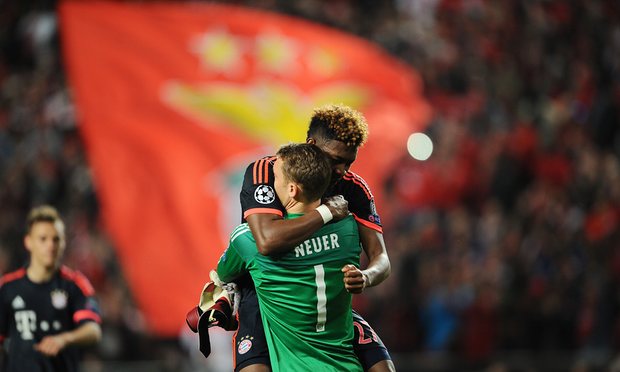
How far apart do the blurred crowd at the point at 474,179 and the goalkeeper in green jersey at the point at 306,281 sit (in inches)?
241

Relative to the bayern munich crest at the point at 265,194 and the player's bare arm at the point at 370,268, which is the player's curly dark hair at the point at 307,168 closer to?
the bayern munich crest at the point at 265,194

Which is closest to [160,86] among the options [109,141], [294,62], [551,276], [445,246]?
[109,141]

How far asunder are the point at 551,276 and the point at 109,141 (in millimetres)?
6249

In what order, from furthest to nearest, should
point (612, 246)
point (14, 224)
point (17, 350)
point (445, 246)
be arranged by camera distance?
point (14, 224)
point (445, 246)
point (612, 246)
point (17, 350)

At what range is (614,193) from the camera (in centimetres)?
1295

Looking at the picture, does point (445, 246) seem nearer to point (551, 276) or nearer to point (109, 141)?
point (551, 276)

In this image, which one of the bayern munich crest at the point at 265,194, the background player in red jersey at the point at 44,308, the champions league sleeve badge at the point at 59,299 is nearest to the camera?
the bayern munich crest at the point at 265,194

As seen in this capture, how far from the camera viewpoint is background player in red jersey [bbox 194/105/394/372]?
17.2 ft

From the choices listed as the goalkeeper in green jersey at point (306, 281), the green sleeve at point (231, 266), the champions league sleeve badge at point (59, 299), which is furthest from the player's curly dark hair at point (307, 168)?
the champions league sleeve badge at point (59, 299)

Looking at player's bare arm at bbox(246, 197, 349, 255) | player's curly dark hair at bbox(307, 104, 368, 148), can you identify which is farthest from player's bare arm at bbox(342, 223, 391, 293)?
player's curly dark hair at bbox(307, 104, 368, 148)

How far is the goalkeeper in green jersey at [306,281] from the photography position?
528cm

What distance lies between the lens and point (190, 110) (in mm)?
14961

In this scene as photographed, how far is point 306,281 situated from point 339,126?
0.91 meters

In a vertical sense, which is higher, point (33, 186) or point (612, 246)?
point (33, 186)
